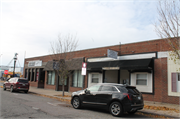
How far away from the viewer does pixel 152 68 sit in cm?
1345

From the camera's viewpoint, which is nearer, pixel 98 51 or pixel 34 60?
pixel 98 51

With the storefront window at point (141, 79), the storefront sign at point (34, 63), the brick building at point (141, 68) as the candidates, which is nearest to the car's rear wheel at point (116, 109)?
the brick building at point (141, 68)

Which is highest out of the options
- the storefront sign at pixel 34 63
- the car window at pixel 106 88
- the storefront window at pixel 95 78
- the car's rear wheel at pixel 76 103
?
the storefront sign at pixel 34 63

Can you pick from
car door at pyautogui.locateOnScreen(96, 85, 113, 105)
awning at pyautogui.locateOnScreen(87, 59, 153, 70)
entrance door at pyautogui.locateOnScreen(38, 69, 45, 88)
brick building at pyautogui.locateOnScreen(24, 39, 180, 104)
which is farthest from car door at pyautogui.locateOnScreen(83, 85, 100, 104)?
entrance door at pyautogui.locateOnScreen(38, 69, 45, 88)

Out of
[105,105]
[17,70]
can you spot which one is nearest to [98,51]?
[105,105]

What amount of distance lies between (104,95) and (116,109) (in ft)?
3.38

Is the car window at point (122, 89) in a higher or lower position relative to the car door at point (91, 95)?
higher

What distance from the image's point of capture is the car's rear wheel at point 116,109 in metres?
8.11

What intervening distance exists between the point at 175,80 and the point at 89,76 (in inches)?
355

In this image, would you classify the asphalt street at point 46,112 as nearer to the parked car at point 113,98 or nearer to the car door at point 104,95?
the parked car at point 113,98

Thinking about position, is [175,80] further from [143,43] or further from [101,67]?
[101,67]

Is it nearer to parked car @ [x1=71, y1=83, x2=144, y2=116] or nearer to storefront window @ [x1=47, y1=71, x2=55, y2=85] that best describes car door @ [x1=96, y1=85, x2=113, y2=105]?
parked car @ [x1=71, y1=83, x2=144, y2=116]

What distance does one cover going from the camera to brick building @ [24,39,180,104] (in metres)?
12.7

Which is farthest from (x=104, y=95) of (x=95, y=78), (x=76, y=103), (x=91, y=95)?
(x=95, y=78)
